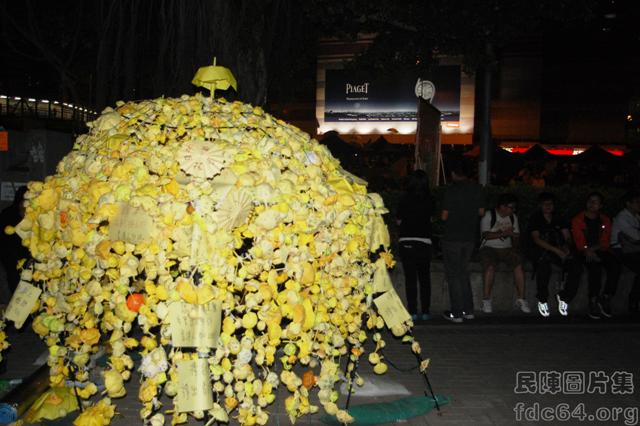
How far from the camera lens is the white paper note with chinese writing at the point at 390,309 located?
3.63m

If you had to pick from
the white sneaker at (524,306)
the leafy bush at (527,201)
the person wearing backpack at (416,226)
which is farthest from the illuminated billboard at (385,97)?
the person wearing backpack at (416,226)

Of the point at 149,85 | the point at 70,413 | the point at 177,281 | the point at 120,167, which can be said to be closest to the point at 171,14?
the point at 149,85

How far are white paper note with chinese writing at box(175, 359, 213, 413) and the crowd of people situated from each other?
195 inches

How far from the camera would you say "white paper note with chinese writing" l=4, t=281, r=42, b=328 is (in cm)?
321

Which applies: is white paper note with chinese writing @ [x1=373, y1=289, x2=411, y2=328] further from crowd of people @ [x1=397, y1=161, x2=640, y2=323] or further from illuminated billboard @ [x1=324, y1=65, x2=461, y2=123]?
illuminated billboard @ [x1=324, y1=65, x2=461, y2=123]

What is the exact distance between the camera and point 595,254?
7.95 m

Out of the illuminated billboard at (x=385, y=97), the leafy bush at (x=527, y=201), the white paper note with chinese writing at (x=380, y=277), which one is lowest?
the white paper note with chinese writing at (x=380, y=277)

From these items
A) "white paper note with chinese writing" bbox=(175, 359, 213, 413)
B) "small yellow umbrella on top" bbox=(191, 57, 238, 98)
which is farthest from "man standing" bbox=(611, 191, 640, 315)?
"white paper note with chinese writing" bbox=(175, 359, 213, 413)

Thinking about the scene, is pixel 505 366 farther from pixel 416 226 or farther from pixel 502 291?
pixel 502 291

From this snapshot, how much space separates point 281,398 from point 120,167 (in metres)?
2.71

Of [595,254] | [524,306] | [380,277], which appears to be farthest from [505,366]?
[595,254]

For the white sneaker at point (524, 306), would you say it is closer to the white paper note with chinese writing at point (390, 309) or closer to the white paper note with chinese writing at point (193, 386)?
the white paper note with chinese writing at point (390, 309)

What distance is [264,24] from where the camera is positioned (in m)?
4.75

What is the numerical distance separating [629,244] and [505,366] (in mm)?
3606
